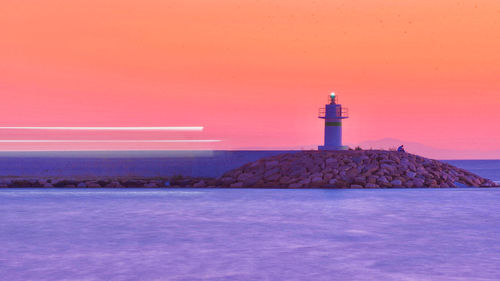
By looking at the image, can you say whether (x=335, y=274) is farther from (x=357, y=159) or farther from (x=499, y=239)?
(x=357, y=159)

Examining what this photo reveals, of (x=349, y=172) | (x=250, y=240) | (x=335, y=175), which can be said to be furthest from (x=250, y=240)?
(x=349, y=172)

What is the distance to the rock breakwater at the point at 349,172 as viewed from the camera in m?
26.1

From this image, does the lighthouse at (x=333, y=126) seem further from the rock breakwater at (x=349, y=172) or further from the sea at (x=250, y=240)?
the sea at (x=250, y=240)

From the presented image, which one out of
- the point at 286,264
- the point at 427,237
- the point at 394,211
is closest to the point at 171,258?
the point at 286,264

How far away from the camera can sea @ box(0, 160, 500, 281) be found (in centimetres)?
770

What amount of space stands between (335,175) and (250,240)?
671 inches

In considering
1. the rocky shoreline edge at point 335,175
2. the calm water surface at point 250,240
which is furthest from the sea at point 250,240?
the rocky shoreline edge at point 335,175

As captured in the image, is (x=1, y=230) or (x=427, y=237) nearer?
(x=427, y=237)

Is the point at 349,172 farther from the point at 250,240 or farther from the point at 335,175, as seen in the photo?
the point at 250,240

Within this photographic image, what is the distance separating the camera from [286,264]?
319 inches

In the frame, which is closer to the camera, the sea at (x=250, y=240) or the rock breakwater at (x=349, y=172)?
the sea at (x=250, y=240)

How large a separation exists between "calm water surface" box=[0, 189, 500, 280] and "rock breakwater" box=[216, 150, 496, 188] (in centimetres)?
788

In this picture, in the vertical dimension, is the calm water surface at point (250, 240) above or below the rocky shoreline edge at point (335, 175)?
below

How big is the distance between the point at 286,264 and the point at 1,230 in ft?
21.2
